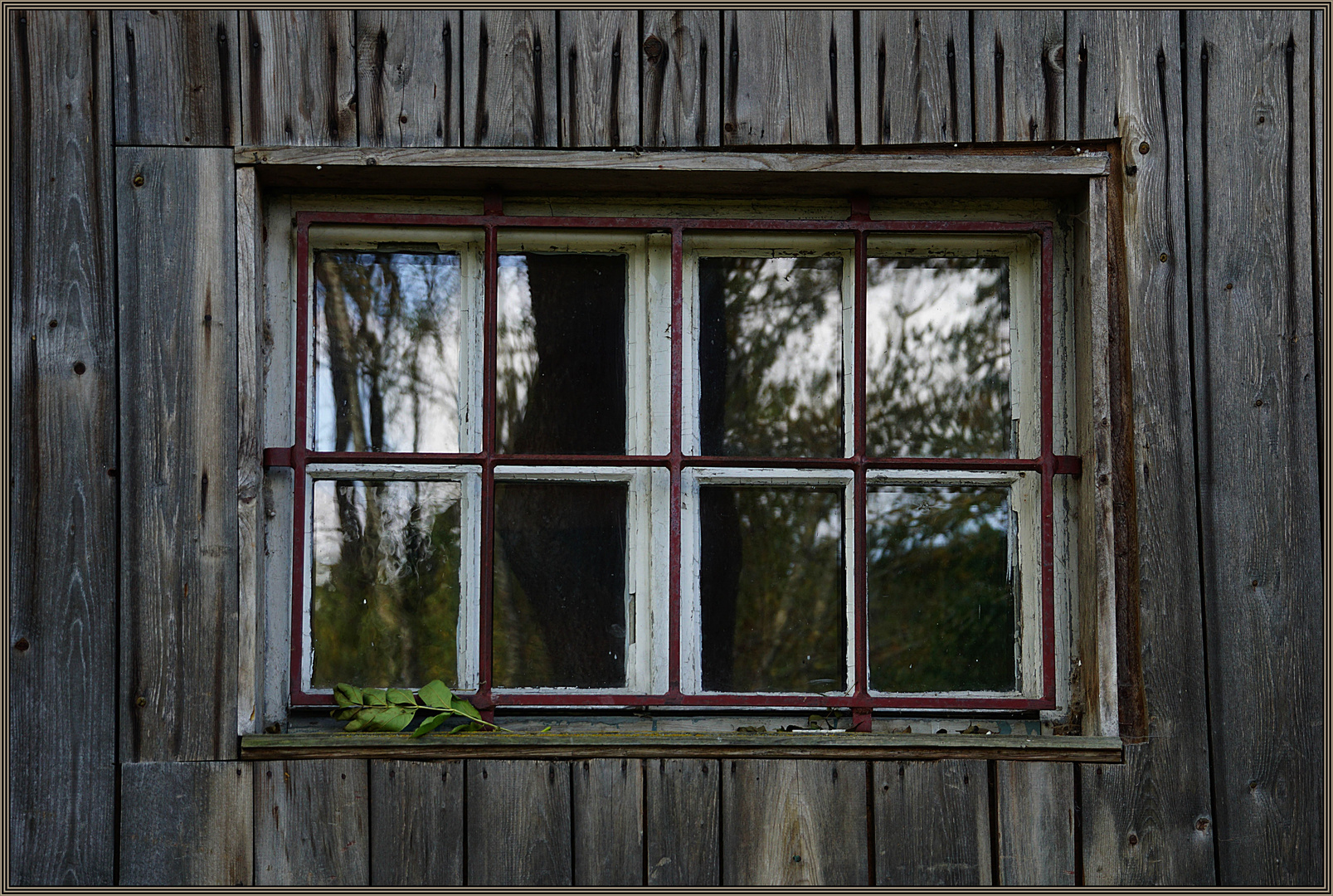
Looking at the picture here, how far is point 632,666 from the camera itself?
1.82 m

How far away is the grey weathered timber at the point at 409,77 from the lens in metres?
1.74

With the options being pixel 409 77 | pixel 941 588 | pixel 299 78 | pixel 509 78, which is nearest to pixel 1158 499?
pixel 941 588

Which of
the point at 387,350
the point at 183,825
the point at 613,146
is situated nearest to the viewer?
the point at 183,825

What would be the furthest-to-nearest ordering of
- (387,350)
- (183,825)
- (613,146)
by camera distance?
(387,350), (613,146), (183,825)

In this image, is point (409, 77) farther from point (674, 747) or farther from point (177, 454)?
point (674, 747)

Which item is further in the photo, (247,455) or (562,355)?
(562,355)

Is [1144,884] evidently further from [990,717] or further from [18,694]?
[18,694]

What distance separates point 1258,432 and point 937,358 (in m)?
0.59

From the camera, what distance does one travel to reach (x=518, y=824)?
5.45 feet

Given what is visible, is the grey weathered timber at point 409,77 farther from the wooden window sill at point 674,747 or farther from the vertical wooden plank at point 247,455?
the wooden window sill at point 674,747

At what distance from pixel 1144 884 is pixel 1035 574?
0.58m

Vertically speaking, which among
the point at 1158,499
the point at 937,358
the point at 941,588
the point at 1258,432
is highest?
the point at 937,358

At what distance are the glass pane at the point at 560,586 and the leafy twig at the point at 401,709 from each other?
12 cm

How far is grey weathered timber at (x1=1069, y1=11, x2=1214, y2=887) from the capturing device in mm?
1658
